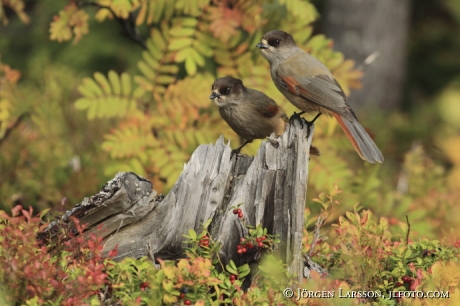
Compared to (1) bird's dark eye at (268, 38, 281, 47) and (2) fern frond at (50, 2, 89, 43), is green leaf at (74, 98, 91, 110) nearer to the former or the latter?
(2) fern frond at (50, 2, 89, 43)

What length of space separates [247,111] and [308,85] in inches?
18.7

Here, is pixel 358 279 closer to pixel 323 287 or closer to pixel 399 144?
pixel 323 287

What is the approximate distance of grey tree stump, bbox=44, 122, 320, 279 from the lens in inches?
157

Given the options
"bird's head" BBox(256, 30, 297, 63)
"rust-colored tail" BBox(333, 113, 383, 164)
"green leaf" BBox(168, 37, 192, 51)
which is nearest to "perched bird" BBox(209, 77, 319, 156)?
"bird's head" BBox(256, 30, 297, 63)

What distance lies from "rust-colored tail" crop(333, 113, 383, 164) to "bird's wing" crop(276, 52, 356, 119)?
0.08 meters

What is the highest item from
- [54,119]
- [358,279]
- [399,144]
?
[358,279]

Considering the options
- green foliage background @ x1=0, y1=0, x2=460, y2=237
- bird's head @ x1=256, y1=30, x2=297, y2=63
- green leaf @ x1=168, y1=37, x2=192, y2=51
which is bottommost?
green foliage background @ x1=0, y1=0, x2=460, y2=237

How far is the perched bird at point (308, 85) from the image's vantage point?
4.98 metres

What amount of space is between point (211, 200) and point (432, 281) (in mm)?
1284

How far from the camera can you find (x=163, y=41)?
5.99 meters

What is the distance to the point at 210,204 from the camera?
13.5ft

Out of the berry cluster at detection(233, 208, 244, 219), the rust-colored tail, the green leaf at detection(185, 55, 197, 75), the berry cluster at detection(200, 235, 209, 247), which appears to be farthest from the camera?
the green leaf at detection(185, 55, 197, 75)

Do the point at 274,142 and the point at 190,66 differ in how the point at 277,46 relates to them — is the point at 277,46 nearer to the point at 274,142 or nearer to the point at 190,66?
the point at 190,66

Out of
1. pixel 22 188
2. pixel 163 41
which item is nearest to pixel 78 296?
pixel 163 41
